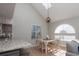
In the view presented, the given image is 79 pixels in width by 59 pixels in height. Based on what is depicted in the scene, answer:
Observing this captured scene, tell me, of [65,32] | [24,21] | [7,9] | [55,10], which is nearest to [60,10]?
[55,10]

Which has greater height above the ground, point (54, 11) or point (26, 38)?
point (54, 11)

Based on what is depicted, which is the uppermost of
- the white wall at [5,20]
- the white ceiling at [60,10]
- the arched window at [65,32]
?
the white ceiling at [60,10]

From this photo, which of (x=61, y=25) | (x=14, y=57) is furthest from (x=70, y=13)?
(x=14, y=57)

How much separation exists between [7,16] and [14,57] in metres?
0.57

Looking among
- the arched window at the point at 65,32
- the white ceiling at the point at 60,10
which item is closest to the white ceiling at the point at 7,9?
the white ceiling at the point at 60,10

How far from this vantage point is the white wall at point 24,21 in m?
1.41

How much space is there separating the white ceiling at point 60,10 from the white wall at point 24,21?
78 millimetres

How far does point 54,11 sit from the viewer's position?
145 cm

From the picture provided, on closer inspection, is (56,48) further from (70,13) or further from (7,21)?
(7,21)

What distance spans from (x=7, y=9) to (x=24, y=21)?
28 centimetres

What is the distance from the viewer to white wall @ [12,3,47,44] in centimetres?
141

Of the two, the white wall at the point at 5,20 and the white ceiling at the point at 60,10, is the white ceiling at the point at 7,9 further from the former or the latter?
the white ceiling at the point at 60,10

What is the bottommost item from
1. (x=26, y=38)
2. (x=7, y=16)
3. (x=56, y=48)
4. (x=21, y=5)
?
(x=56, y=48)

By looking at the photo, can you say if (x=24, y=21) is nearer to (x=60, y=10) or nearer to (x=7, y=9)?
(x=7, y=9)
